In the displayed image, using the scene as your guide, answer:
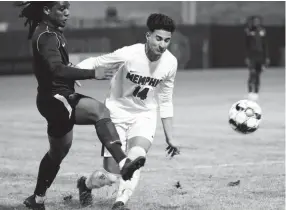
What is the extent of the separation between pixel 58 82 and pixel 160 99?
1.05 metres

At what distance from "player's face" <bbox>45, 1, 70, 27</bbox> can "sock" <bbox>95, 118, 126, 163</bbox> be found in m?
1.02

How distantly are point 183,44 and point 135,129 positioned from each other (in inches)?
1072

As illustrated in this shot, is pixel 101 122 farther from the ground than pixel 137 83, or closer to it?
closer to it

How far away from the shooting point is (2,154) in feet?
34.6

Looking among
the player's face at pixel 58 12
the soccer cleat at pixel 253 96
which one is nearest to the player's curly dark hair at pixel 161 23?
the player's face at pixel 58 12

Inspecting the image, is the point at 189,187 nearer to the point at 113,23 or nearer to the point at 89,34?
the point at 89,34

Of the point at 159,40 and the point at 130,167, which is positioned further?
the point at 159,40

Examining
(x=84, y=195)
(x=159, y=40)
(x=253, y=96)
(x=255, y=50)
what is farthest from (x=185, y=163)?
(x=255, y=50)

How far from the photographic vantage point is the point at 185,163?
10000mm

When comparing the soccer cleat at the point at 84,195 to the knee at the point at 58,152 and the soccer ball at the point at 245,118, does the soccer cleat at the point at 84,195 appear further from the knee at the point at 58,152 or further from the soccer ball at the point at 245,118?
the soccer ball at the point at 245,118

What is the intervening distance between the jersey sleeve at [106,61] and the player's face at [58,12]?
425 mm

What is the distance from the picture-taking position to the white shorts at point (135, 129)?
22.4 ft

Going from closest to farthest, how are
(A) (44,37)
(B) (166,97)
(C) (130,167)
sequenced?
(C) (130,167)
(A) (44,37)
(B) (166,97)

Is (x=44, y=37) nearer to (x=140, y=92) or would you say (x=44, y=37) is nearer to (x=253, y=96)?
(x=140, y=92)
